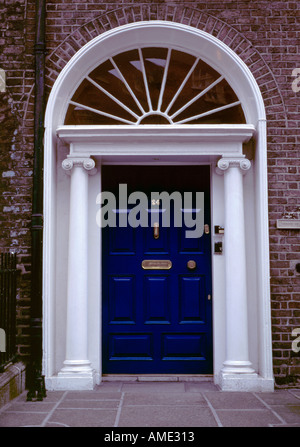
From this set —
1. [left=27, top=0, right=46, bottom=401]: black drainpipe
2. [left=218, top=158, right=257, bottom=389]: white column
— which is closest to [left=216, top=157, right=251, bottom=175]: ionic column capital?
[left=218, top=158, right=257, bottom=389]: white column

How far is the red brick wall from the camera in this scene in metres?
5.67

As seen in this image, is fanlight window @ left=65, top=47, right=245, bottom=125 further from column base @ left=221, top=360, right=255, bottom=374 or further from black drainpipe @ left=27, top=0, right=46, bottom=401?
column base @ left=221, top=360, right=255, bottom=374

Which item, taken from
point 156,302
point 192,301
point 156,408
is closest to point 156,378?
point 156,302

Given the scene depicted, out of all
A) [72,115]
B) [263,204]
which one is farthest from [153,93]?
[263,204]

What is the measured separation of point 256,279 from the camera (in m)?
5.79

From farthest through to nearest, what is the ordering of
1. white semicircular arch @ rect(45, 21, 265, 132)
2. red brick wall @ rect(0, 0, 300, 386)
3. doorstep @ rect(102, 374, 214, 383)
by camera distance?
doorstep @ rect(102, 374, 214, 383) → white semicircular arch @ rect(45, 21, 265, 132) → red brick wall @ rect(0, 0, 300, 386)

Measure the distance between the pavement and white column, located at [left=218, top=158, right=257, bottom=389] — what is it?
0.92 feet

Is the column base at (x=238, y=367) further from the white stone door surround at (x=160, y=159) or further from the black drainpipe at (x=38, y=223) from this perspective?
the black drainpipe at (x=38, y=223)

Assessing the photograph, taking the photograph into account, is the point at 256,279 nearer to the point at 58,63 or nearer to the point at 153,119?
the point at 153,119

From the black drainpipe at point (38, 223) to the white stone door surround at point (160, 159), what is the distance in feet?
0.35

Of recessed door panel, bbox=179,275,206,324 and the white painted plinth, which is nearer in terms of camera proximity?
the white painted plinth

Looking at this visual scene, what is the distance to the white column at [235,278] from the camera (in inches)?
217

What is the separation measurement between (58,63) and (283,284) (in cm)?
354

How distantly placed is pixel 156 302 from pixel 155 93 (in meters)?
2.45
